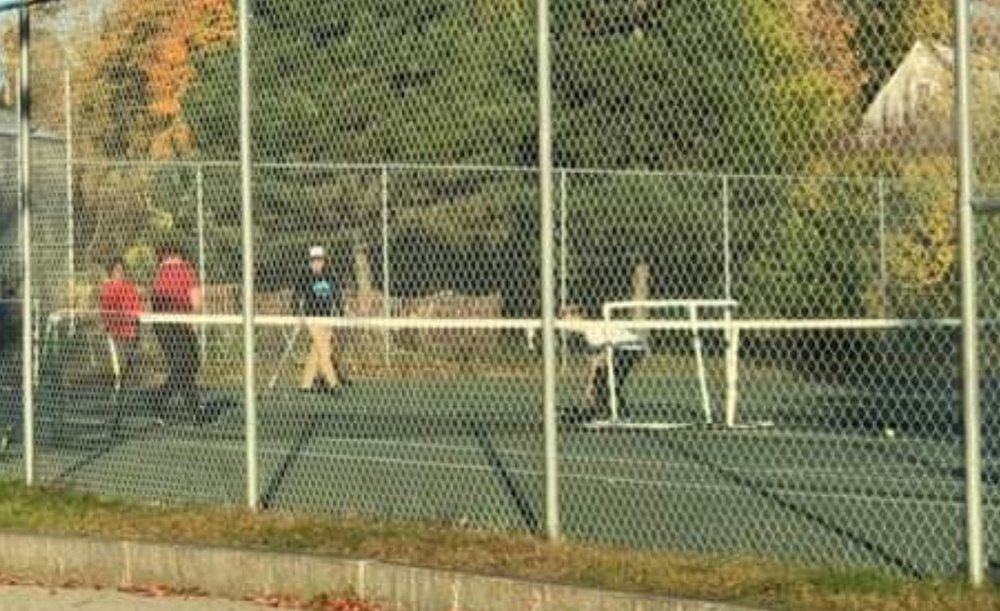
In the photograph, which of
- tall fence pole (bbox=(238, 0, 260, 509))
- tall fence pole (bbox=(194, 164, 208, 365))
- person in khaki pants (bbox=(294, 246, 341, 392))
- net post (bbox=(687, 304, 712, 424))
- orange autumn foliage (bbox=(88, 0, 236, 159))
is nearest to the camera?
tall fence pole (bbox=(238, 0, 260, 509))

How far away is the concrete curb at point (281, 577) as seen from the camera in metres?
8.01

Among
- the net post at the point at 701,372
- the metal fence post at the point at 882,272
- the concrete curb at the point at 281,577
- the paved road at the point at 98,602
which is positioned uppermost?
the metal fence post at the point at 882,272

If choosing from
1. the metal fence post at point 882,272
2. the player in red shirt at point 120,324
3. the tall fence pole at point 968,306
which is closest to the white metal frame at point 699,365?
the metal fence post at point 882,272

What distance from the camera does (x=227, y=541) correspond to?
31.4ft

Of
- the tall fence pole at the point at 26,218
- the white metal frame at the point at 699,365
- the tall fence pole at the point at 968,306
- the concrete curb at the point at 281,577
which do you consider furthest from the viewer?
the white metal frame at the point at 699,365

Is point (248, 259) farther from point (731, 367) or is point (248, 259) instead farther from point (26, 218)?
point (731, 367)

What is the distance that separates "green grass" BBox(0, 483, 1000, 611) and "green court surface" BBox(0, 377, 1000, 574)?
50cm

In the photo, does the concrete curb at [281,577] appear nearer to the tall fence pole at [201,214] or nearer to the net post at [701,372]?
the tall fence pole at [201,214]

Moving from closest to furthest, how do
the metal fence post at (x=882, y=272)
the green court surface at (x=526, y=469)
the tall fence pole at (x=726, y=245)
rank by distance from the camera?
the green court surface at (x=526, y=469) → the metal fence post at (x=882, y=272) → the tall fence pole at (x=726, y=245)

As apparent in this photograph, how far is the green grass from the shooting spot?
7.63 meters

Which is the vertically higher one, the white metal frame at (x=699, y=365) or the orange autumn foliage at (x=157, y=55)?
the orange autumn foliage at (x=157, y=55)

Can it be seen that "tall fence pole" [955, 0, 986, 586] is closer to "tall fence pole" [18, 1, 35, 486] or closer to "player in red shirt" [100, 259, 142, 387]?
"tall fence pole" [18, 1, 35, 486]

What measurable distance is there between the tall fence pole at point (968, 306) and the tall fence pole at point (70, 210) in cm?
708

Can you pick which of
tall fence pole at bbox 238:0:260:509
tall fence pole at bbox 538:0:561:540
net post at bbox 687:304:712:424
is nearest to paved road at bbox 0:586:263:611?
tall fence pole at bbox 238:0:260:509
